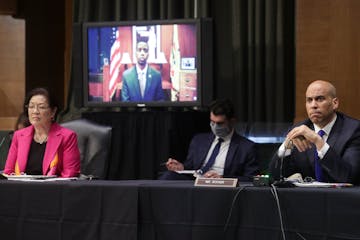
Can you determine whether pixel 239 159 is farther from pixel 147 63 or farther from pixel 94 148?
pixel 147 63

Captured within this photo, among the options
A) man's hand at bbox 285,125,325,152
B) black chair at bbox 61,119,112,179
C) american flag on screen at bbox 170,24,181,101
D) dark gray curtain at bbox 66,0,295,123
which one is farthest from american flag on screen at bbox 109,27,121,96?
man's hand at bbox 285,125,325,152

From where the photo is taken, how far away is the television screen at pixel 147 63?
6.32m

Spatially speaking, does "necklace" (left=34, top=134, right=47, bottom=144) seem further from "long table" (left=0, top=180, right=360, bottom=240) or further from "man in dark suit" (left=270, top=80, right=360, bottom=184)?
"man in dark suit" (left=270, top=80, right=360, bottom=184)

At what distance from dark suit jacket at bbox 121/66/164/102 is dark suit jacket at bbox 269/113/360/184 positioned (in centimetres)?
242

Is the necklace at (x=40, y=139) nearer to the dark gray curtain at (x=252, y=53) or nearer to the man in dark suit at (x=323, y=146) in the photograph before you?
the man in dark suit at (x=323, y=146)

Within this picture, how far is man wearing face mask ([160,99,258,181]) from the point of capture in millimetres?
5379

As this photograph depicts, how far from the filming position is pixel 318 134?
12.9ft

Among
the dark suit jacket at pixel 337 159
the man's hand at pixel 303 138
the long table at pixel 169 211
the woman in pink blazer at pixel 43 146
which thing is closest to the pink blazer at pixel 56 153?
the woman in pink blazer at pixel 43 146

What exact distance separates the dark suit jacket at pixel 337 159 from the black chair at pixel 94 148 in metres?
1.20

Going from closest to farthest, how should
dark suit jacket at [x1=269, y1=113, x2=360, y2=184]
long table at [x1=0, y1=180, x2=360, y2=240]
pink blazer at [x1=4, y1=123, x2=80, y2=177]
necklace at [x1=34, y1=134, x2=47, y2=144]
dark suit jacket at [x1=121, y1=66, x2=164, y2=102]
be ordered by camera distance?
long table at [x1=0, y1=180, x2=360, y2=240] → dark suit jacket at [x1=269, y1=113, x2=360, y2=184] → pink blazer at [x1=4, y1=123, x2=80, y2=177] → necklace at [x1=34, y1=134, x2=47, y2=144] → dark suit jacket at [x1=121, y1=66, x2=164, y2=102]

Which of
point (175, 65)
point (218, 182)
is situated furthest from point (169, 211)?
point (175, 65)

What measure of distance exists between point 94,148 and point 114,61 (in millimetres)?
1897

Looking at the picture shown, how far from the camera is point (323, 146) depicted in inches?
147

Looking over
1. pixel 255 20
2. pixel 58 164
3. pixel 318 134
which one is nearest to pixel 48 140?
pixel 58 164
